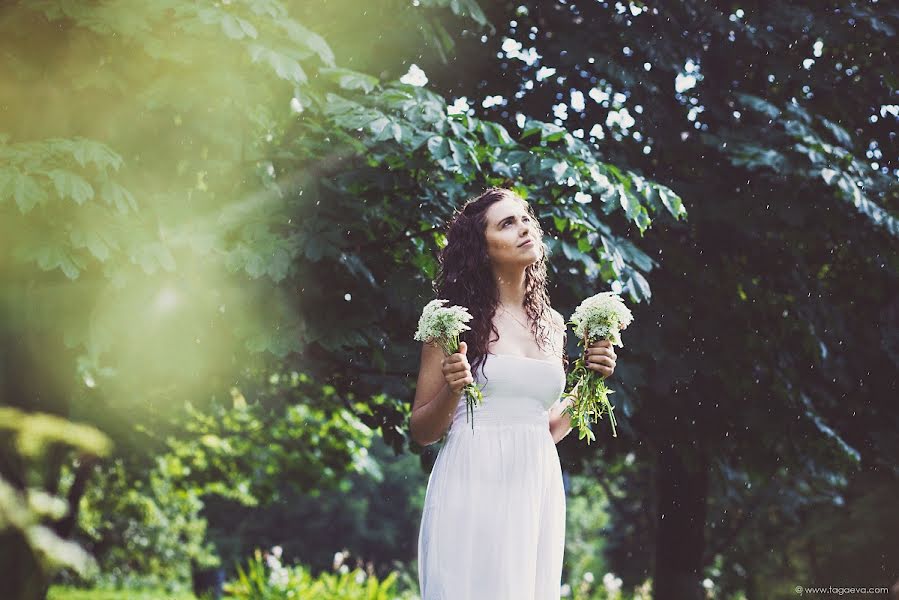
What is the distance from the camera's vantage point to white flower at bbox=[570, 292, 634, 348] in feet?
11.8

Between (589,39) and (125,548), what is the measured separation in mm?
18339

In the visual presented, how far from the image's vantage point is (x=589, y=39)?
8164mm

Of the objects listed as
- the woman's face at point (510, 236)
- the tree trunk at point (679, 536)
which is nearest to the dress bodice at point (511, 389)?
the woman's face at point (510, 236)

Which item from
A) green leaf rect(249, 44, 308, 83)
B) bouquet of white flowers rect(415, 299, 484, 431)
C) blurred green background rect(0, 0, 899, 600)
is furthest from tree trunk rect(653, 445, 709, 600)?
bouquet of white flowers rect(415, 299, 484, 431)

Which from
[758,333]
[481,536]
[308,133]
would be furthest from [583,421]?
[758,333]

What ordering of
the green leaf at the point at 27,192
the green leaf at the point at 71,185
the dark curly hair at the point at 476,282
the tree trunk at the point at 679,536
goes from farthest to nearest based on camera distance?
the tree trunk at the point at 679,536, the green leaf at the point at 71,185, the green leaf at the point at 27,192, the dark curly hair at the point at 476,282

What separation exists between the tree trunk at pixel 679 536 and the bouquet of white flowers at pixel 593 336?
6191 mm

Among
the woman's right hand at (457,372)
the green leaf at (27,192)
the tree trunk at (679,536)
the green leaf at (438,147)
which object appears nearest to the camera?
the woman's right hand at (457,372)

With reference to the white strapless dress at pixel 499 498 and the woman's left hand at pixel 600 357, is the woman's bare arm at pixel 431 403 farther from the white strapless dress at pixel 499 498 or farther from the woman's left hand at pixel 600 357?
the woman's left hand at pixel 600 357

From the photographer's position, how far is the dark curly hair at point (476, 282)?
3.69 meters

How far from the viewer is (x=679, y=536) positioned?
1001 cm

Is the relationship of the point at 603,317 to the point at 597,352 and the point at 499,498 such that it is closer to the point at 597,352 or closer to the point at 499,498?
the point at 597,352

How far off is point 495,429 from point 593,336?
19.5 inches

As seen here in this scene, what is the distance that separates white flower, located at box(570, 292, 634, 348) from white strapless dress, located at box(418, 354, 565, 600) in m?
0.19
